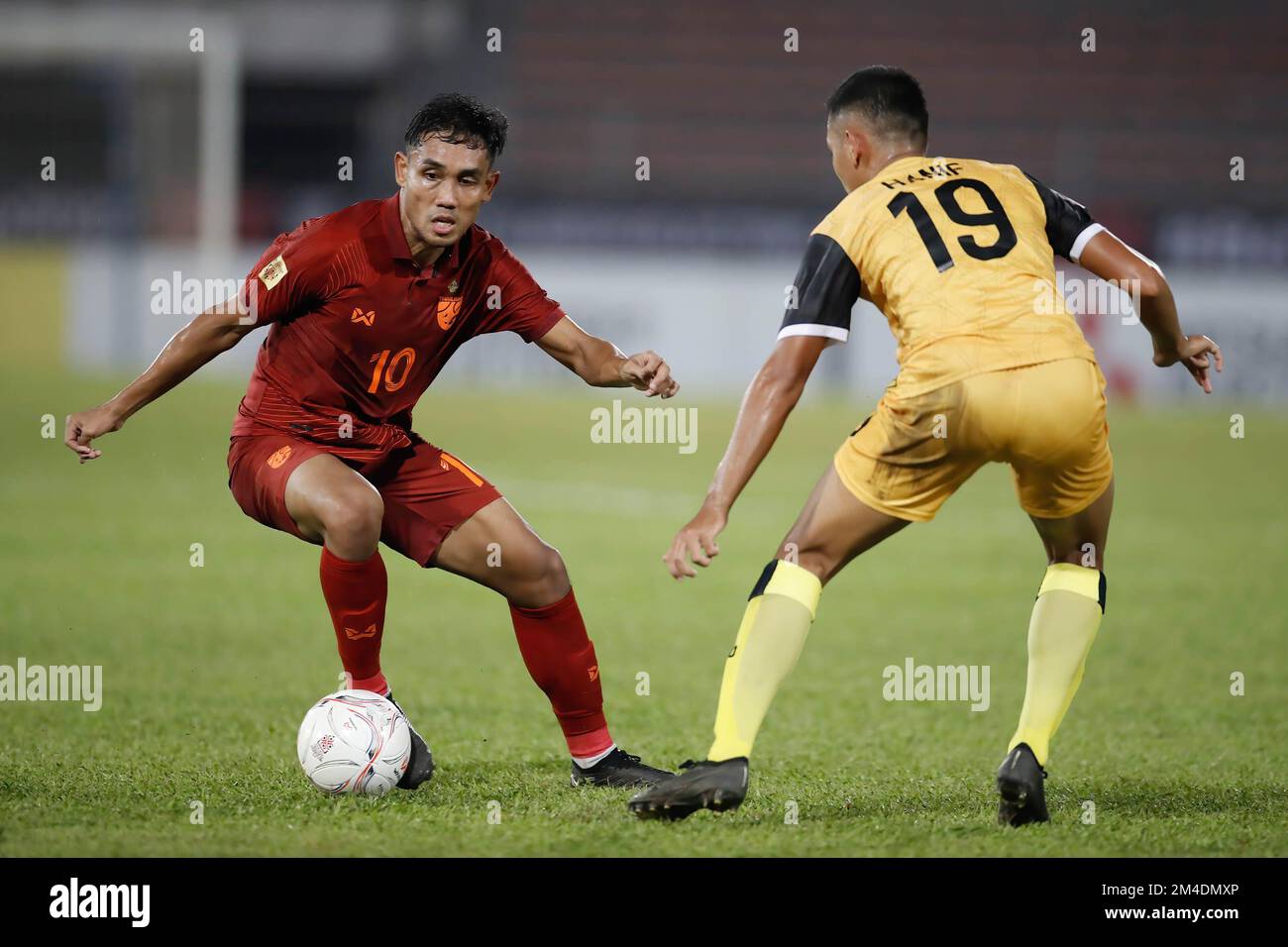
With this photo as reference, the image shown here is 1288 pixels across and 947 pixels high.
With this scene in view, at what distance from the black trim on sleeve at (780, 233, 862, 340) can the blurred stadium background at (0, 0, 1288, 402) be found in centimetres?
1619

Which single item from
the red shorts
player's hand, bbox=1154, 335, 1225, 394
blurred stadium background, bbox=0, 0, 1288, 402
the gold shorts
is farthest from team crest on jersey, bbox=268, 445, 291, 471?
blurred stadium background, bbox=0, 0, 1288, 402

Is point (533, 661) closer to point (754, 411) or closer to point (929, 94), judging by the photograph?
point (754, 411)

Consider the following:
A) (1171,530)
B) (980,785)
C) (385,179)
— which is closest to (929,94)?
(385,179)

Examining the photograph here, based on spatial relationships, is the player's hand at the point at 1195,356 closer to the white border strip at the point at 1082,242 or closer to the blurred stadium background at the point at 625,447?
the white border strip at the point at 1082,242

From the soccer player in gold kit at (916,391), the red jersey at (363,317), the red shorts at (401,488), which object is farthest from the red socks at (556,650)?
the soccer player in gold kit at (916,391)

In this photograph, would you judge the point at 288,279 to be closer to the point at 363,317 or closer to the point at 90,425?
the point at 363,317

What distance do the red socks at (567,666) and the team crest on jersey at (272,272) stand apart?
124 cm

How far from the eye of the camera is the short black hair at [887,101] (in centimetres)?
429

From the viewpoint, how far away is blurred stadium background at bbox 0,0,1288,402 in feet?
71.2

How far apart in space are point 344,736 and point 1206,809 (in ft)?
8.36

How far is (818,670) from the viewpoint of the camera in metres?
6.91

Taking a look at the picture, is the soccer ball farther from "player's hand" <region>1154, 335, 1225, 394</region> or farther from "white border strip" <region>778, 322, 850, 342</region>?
"player's hand" <region>1154, 335, 1225, 394</region>

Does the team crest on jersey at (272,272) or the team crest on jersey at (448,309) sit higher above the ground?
the team crest on jersey at (272,272)

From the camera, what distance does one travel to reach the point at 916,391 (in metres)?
4.04
